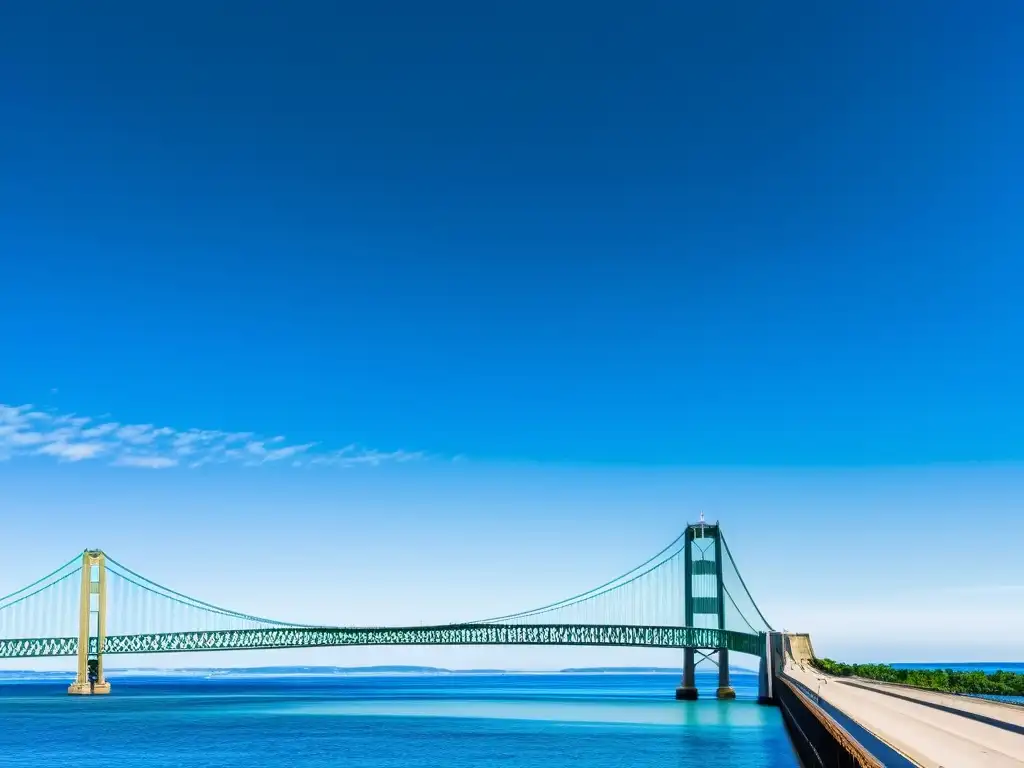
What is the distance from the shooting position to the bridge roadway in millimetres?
20984

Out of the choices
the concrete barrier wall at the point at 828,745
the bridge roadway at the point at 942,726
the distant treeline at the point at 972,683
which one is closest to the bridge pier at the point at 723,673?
the distant treeline at the point at 972,683

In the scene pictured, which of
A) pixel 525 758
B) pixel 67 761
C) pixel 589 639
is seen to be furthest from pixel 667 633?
pixel 67 761

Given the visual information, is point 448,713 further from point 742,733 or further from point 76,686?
point 76,686

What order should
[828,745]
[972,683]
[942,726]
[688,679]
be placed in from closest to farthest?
[828,745], [942,726], [972,683], [688,679]

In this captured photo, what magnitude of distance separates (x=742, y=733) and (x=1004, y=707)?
18099mm

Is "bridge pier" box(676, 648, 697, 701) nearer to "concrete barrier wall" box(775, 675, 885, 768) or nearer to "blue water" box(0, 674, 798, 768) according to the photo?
"blue water" box(0, 674, 798, 768)

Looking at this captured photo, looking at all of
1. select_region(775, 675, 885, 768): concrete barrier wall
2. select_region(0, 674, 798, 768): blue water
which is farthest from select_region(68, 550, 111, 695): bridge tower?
select_region(775, 675, 885, 768): concrete barrier wall

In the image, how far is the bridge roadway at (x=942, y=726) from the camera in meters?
21.0

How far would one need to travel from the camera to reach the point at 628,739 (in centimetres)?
5203

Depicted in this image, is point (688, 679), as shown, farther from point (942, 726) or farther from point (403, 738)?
point (942, 726)

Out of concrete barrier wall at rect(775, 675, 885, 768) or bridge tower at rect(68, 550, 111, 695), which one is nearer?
concrete barrier wall at rect(775, 675, 885, 768)

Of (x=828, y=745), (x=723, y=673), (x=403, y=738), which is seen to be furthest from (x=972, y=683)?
(x=828, y=745)

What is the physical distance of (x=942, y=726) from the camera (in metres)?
29.8

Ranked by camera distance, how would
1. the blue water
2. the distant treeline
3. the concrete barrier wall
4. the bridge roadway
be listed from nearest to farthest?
1. the concrete barrier wall
2. the bridge roadway
3. the blue water
4. the distant treeline
